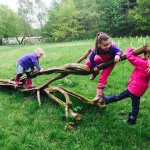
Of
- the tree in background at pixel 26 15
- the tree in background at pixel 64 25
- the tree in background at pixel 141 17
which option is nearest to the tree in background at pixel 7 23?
the tree in background at pixel 26 15

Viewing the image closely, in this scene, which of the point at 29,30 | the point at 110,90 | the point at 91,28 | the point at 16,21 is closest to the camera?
the point at 110,90

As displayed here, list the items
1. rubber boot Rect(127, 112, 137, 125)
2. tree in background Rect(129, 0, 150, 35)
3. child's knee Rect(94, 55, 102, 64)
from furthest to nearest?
tree in background Rect(129, 0, 150, 35)
child's knee Rect(94, 55, 102, 64)
rubber boot Rect(127, 112, 137, 125)

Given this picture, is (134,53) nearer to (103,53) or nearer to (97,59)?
(103,53)

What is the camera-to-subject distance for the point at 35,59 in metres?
8.63

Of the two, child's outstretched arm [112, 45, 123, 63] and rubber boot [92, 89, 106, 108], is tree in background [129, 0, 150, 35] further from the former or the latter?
child's outstretched arm [112, 45, 123, 63]

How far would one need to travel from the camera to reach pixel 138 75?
5.43 m

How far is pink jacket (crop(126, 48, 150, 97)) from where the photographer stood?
5.26 meters

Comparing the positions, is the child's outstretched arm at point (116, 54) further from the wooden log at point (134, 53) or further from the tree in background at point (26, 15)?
the tree in background at point (26, 15)

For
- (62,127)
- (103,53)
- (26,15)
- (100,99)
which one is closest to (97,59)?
(103,53)

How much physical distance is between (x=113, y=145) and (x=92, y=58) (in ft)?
6.11

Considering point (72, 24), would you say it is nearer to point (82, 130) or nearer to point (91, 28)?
point (91, 28)

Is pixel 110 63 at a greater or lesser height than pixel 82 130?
greater

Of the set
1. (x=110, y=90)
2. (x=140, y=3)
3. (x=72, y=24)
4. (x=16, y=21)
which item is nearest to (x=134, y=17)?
(x=140, y=3)

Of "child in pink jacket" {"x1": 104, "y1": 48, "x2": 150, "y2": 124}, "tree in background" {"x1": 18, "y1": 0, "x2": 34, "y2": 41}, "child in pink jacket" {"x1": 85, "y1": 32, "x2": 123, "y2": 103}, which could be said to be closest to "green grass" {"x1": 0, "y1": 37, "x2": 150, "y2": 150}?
"child in pink jacket" {"x1": 104, "y1": 48, "x2": 150, "y2": 124}
